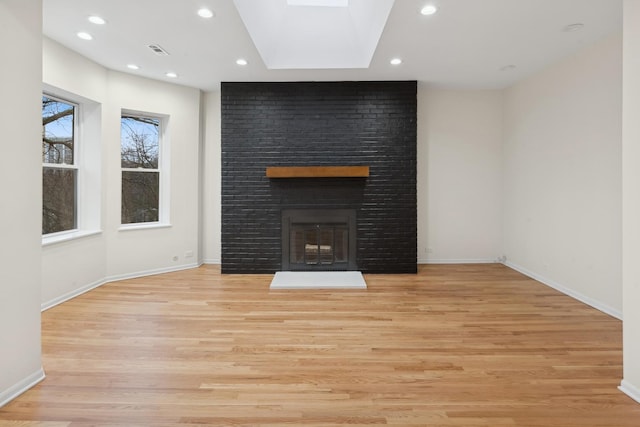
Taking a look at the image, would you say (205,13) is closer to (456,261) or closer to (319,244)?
(319,244)

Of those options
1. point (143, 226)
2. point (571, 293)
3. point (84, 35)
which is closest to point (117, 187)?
point (143, 226)

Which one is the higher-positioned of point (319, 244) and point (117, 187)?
point (117, 187)

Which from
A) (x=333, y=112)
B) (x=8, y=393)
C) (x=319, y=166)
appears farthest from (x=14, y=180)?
(x=333, y=112)

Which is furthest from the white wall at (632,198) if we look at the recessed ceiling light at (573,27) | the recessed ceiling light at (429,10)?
the recessed ceiling light at (573,27)

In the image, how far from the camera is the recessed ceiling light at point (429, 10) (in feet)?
9.14

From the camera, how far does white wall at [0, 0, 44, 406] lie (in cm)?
183

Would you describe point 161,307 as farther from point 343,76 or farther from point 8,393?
point 343,76

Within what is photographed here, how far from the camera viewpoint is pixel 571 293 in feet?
12.3

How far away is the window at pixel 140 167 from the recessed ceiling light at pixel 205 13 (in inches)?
89.4

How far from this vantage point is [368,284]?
421 cm

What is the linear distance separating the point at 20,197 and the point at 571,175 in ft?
15.6

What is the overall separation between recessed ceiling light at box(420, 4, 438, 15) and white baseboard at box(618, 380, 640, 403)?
2832mm

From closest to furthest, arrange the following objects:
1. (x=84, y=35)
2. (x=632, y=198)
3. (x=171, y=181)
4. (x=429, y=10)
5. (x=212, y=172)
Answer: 1. (x=632, y=198)
2. (x=429, y=10)
3. (x=84, y=35)
4. (x=171, y=181)
5. (x=212, y=172)

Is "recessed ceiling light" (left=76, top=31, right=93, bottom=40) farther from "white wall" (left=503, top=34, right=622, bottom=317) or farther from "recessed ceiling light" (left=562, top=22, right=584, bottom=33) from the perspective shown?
"white wall" (left=503, top=34, right=622, bottom=317)
